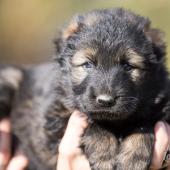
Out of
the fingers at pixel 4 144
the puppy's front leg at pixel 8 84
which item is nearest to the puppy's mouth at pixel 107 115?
the fingers at pixel 4 144

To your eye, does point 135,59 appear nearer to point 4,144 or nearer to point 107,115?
point 107,115

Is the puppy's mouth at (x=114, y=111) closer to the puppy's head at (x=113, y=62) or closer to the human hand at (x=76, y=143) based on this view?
the puppy's head at (x=113, y=62)

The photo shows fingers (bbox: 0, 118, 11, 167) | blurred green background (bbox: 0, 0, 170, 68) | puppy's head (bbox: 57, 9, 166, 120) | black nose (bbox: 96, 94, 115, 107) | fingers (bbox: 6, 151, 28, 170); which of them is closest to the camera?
black nose (bbox: 96, 94, 115, 107)

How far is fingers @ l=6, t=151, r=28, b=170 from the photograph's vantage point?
4938 millimetres

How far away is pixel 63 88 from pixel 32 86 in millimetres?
1255

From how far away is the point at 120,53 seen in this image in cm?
400

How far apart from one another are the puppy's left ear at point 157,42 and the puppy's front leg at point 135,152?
0.70 metres

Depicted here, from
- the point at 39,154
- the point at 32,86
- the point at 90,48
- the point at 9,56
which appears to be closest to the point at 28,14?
the point at 9,56

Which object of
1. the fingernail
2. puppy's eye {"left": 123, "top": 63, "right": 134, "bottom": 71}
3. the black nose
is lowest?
the fingernail

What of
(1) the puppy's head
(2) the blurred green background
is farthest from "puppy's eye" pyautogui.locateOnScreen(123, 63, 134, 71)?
(2) the blurred green background

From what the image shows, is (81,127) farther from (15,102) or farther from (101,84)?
(15,102)

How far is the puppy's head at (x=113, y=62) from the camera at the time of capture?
12.8 ft

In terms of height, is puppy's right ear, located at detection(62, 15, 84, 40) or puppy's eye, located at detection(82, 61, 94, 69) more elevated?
puppy's right ear, located at detection(62, 15, 84, 40)

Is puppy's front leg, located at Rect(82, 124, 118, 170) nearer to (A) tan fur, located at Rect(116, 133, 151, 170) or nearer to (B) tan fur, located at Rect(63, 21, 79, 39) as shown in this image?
(A) tan fur, located at Rect(116, 133, 151, 170)
